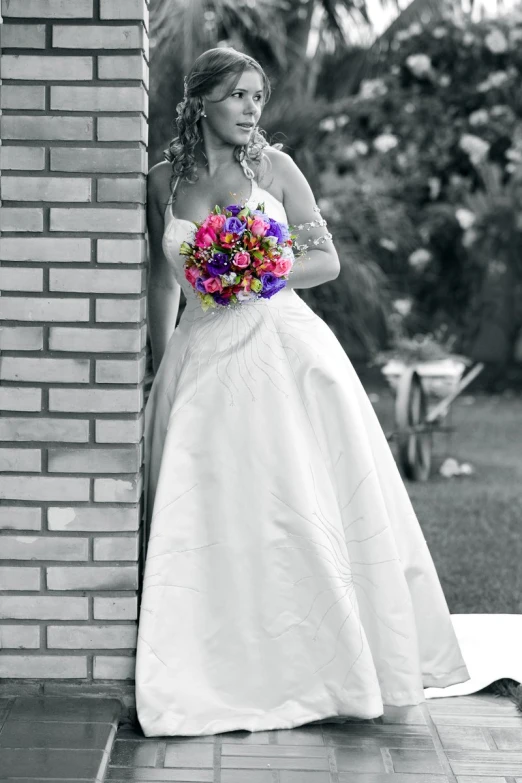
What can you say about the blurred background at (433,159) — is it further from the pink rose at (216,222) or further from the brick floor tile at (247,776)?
the brick floor tile at (247,776)

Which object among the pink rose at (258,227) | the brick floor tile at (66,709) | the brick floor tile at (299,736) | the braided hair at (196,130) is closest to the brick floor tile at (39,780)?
the brick floor tile at (66,709)

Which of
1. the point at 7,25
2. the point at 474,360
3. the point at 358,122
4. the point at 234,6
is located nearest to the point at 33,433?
the point at 7,25

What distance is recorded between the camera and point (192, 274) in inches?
140

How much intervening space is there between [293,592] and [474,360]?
39.3 feet

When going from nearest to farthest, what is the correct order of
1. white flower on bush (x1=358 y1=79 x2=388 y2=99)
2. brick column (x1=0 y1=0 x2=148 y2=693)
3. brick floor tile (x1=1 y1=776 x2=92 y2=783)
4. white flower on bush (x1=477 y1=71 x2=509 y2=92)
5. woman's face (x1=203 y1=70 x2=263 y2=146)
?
brick floor tile (x1=1 y1=776 x2=92 y2=783), brick column (x1=0 y1=0 x2=148 y2=693), woman's face (x1=203 y1=70 x2=263 y2=146), white flower on bush (x1=358 y1=79 x2=388 y2=99), white flower on bush (x1=477 y1=71 x2=509 y2=92)

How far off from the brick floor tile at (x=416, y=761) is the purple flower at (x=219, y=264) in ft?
5.06

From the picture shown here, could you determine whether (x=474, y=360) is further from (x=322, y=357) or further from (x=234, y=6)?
(x=322, y=357)

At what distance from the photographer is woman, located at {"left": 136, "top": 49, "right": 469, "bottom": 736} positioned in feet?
11.6

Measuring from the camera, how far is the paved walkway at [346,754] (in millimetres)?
3219

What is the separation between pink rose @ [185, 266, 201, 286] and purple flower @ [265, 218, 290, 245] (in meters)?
0.25

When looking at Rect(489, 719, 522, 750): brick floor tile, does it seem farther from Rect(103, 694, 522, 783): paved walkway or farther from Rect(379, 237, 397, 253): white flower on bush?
Rect(379, 237, 397, 253): white flower on bush

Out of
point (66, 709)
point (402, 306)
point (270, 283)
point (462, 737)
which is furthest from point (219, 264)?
point (402, 306)

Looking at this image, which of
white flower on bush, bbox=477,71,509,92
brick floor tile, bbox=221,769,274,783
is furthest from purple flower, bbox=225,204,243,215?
white flower on bush, bbox=477,71,509,92

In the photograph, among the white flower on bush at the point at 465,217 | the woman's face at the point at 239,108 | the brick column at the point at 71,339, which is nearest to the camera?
the brick column at the point at 71,339
